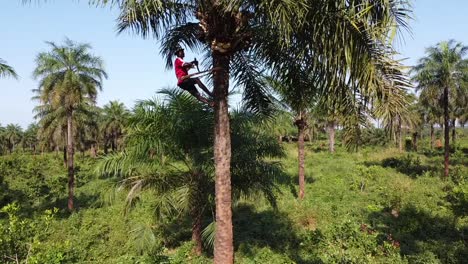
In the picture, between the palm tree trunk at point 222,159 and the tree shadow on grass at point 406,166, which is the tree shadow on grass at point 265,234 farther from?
the tree shadow on grass at point 406,166

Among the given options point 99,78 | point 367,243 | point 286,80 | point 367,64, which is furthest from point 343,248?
point 99,78

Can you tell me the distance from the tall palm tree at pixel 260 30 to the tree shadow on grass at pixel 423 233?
989cm

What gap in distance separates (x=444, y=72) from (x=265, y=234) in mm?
16940

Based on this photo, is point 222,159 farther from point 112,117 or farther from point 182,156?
point 112,117

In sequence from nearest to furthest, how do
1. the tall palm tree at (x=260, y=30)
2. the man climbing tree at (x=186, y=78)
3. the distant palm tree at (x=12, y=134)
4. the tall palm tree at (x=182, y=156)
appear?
the tall palm tree at (x=260, y=30), the man climbing tree at (x=186, y=78), the tall palm tree at (x=182, y=156), the distant palm tree at (x=12, y=134)

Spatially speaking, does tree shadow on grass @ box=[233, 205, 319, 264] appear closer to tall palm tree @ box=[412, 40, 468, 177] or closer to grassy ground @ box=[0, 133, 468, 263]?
grassy ground @ box=[0, 133, 468, 263]

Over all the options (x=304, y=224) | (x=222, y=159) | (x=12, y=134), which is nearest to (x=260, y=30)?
(x=222, y=159)

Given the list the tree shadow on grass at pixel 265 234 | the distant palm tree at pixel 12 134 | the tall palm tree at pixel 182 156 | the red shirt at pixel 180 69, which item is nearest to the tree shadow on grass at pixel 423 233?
the tree shadow on grass at pixel 265 234

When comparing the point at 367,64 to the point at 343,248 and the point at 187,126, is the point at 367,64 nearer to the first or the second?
the point at 187,126

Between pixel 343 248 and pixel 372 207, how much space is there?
6223mm

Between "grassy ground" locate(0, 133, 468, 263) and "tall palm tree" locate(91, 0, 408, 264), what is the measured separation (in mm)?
4419

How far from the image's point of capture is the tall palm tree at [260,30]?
15.8 ft

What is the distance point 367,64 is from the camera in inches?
196

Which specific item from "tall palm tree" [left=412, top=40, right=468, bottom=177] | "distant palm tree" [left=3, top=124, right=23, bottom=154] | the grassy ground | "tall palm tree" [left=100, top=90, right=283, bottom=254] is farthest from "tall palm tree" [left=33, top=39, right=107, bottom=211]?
"distant palm tree" [left=3, top=124, right=23, bottom=154]
